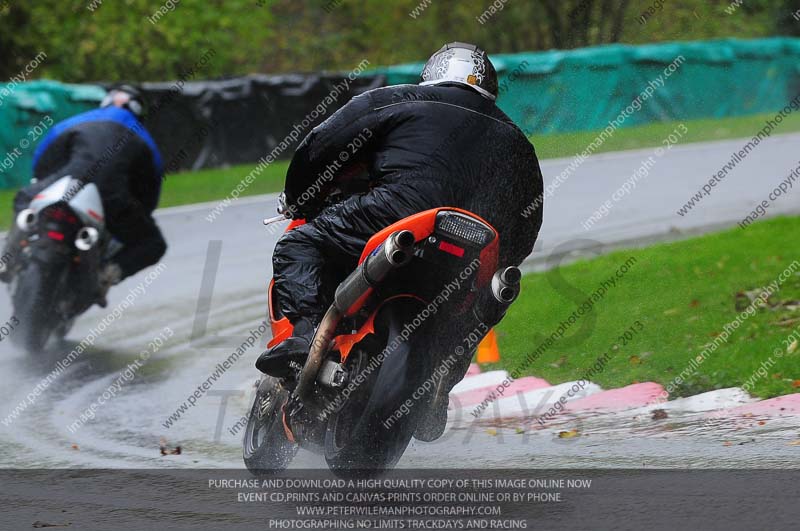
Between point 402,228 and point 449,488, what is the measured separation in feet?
3.55

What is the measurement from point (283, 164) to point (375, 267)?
16606mm

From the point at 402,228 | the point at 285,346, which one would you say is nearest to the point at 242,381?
the point at 285,346

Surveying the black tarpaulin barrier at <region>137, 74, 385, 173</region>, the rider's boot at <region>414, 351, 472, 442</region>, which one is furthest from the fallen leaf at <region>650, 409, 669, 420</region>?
the black tarpaulin barrier at <region>137, 74, 385, 173</region>

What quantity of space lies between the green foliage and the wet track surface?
232 inches

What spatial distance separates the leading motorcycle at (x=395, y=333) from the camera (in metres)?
4.80

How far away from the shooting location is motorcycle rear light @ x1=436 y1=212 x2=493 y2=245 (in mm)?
4801

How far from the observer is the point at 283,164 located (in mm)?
21234

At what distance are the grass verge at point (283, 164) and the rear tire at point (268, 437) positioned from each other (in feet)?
29.4

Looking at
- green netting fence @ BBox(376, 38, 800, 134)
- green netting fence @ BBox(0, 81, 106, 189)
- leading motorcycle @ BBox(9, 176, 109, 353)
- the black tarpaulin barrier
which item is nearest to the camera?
leading motorcycle @ BBox(9, 176, 109, 353)

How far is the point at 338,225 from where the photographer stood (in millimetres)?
5250

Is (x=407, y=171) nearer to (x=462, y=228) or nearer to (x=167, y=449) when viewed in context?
(x=462, y=228)

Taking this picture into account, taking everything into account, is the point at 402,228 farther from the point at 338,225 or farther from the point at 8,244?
the point at 8,244

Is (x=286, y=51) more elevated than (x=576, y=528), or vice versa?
(x=576, y=528)

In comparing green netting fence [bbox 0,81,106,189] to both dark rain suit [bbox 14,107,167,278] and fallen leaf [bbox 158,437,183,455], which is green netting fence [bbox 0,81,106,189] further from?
fallen leaf [bbox 158,437,183,455]
